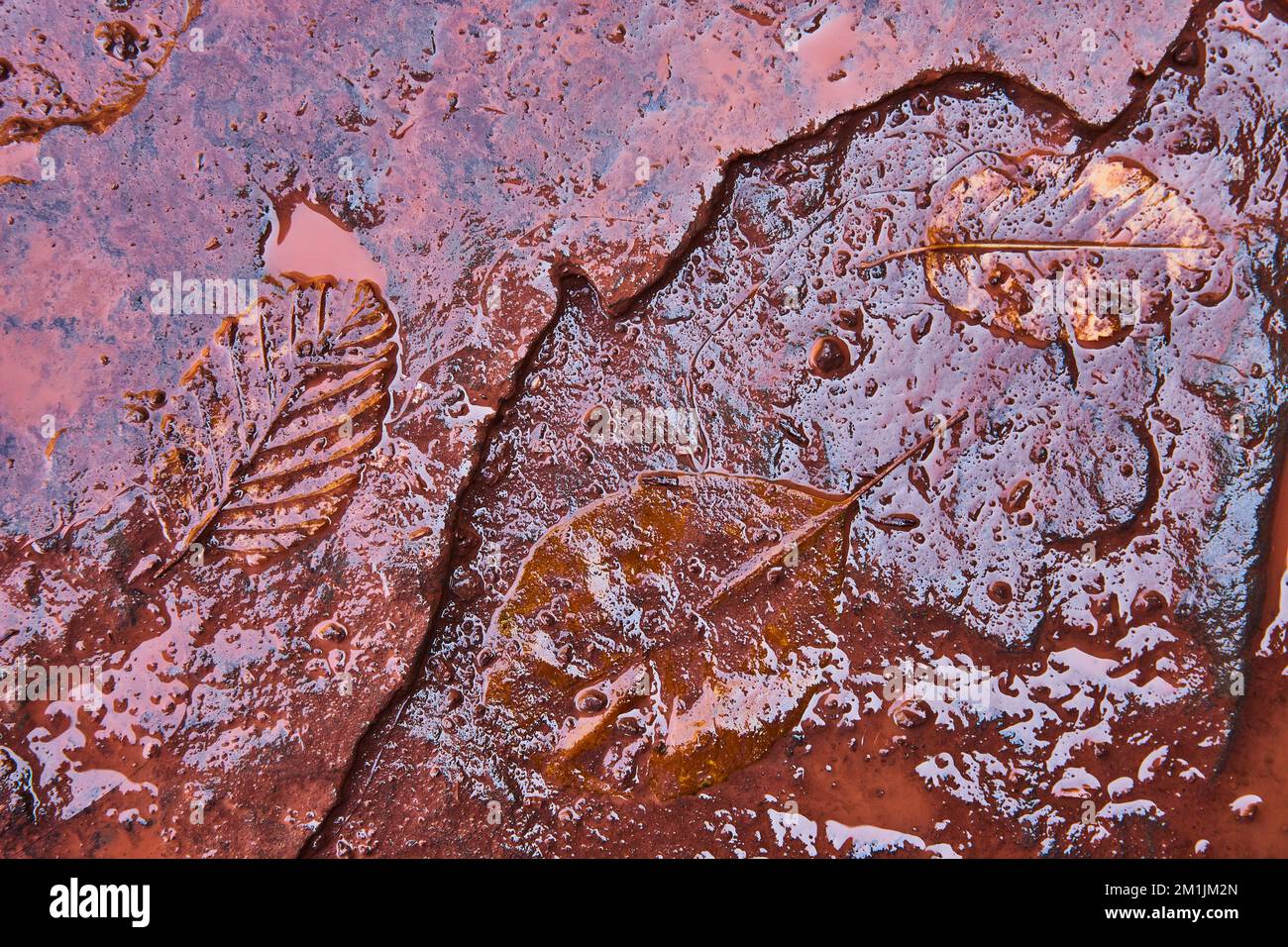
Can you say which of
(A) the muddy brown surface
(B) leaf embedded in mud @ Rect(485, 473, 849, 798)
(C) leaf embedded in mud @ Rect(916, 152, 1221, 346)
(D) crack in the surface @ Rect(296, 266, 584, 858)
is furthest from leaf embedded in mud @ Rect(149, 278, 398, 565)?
(C) leaf embedded in mud @ Rect(916, 152, 1221, 346)

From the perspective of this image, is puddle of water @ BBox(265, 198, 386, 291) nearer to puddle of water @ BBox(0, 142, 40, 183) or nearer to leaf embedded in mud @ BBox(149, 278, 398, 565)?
leaf embedded in mud @ BBox(149, 278, 398, 565)

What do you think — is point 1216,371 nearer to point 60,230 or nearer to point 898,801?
point 898,801

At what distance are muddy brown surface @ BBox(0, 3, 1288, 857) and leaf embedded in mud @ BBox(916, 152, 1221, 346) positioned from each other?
0.6 inches

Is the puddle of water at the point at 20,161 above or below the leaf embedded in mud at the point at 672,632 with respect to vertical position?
above

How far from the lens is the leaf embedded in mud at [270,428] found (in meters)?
3.06

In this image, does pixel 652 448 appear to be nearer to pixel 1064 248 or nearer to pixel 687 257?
pixel 687 257

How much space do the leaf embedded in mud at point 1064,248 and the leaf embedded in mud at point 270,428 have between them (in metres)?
1.94

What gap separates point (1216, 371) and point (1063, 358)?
0.52 m

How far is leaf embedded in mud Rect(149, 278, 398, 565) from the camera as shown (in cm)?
306

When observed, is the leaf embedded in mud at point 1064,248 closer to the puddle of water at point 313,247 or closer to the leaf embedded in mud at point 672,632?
the leaf embedded in mud at point 672,632

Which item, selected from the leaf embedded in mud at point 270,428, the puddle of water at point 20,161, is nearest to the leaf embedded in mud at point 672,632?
the leaf embedded in mud at point 270,428

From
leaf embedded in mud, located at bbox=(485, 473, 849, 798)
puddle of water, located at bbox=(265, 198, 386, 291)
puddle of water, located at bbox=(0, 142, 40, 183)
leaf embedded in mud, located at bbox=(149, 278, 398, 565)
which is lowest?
leaf embedded in mud, located at bbox=(485, 473, 849, 798)
